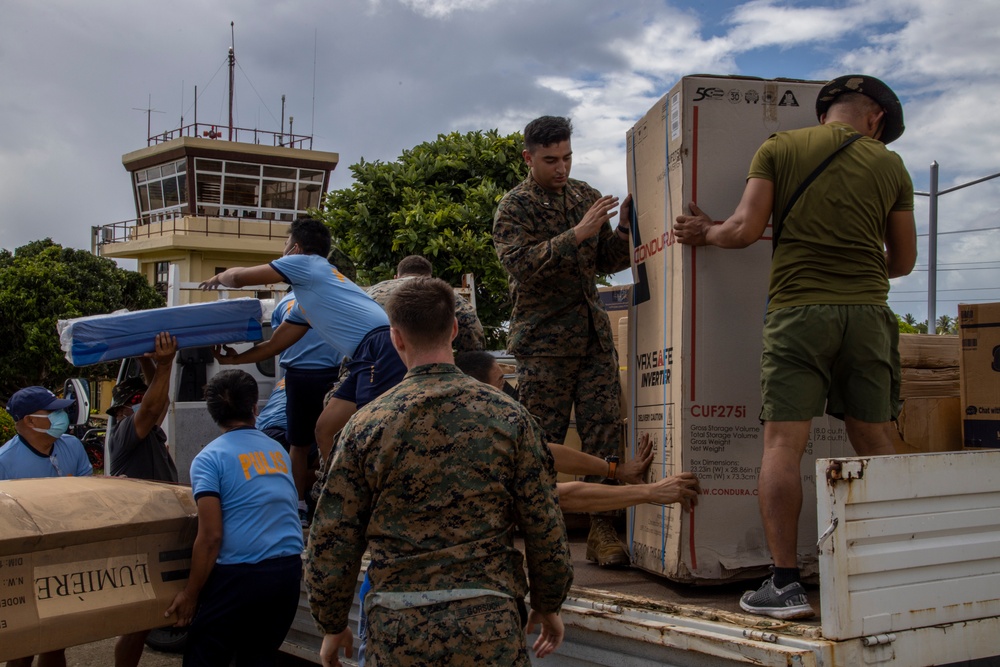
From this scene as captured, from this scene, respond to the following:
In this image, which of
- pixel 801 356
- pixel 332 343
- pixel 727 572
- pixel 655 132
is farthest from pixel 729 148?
pixel 332 343

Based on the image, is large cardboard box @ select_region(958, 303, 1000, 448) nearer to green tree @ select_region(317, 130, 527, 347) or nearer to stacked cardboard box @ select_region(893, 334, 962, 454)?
stacked cardboard box @ select_region(893, 334, 962, 454)

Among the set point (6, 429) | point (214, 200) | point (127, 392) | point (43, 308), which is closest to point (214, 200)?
point (214, 200)

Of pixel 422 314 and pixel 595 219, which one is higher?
pixel 595 219

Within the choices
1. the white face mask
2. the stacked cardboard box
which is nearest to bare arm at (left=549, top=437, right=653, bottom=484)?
the stacked cardboard box

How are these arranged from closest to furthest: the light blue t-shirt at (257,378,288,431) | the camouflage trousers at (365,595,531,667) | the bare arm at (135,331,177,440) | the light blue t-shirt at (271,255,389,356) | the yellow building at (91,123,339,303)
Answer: the camouflage trousers at (365,595,531,667), the light blue t-shirt at (271,255,389,356), the bare arm at (135,331,177,440), the light blue t-shirt at (257,378,288,431), the yellow building at (91,123,339,303)

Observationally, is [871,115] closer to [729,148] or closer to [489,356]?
[729,148]

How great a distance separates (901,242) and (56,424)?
4182 millimetres

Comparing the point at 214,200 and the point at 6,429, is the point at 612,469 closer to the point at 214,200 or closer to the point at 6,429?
the point at 6,429

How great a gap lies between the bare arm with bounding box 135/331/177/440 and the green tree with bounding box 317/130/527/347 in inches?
218

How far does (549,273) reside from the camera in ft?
12.8

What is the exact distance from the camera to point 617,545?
3.70m

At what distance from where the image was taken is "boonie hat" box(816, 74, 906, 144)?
10.00 ft

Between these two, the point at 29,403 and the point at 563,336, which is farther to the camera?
the point at 29,403

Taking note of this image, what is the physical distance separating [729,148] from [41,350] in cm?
2170
